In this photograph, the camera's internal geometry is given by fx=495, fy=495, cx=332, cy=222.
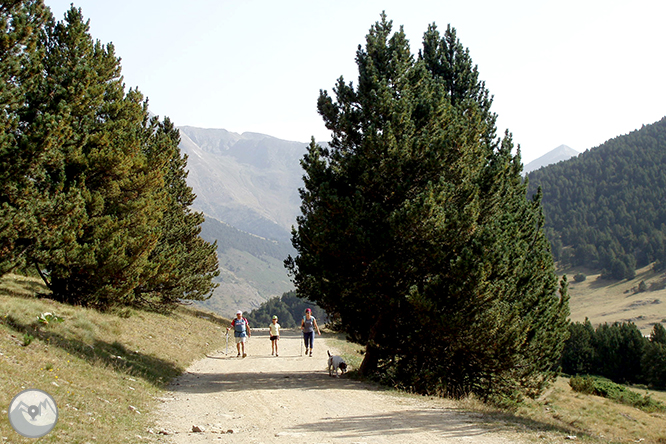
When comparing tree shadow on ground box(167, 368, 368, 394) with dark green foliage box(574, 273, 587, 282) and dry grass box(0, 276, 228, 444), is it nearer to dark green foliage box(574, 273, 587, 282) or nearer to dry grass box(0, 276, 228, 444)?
dry grass box(0, 276, 228, 444)

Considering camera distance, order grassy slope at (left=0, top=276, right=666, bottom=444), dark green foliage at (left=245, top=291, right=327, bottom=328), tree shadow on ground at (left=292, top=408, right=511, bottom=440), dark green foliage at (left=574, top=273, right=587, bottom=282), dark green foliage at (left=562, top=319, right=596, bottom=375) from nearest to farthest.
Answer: grassy slope at (left=0, top=276, right=666, bottom=444) < tree shadow on ground at (left=292, top=408, right=511, bottom=440) < dark green foliage at (left=562, top=319, right=596, bottom=375) < dark green foliage at (left=245, top=291, right=327, bottom=328) < dark green foliage at (left=574, top=273, right=587, bottom=282)

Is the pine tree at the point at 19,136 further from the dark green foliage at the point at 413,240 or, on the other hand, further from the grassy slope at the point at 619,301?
the grassy slope at the point at 619,301

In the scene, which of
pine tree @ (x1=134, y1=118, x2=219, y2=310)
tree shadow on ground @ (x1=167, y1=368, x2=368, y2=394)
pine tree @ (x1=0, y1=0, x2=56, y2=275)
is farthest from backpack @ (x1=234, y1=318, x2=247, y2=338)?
pine tree @ (x1=0, y1=0, x2=56, y2=275)

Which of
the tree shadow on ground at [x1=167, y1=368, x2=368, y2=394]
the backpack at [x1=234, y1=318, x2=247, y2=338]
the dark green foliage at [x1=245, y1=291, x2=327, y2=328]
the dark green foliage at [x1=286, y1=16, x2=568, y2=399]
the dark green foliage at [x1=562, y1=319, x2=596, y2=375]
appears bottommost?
the dark green foliage at [x1=562, y1=319, x2=596, y2=375]

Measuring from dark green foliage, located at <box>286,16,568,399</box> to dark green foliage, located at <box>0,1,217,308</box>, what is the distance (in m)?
7.50

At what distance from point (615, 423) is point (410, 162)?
18.2 m

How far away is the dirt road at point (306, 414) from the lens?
8750mm

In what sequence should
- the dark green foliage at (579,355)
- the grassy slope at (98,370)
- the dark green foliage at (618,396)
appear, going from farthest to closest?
the dark green foliage at (579,355) < the dark green foliage at (618,396) < the grassy slope at (98,370)

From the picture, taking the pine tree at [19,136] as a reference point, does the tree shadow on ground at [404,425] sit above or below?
below

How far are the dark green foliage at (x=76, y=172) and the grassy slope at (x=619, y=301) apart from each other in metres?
136

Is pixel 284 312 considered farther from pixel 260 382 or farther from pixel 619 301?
pixel 260 382

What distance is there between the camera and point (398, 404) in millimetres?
11961

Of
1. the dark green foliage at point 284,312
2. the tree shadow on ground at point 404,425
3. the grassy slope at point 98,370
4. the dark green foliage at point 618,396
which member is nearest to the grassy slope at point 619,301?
the dark green foliage at point 284,312

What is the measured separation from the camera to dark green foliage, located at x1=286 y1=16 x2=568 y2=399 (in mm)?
14617
